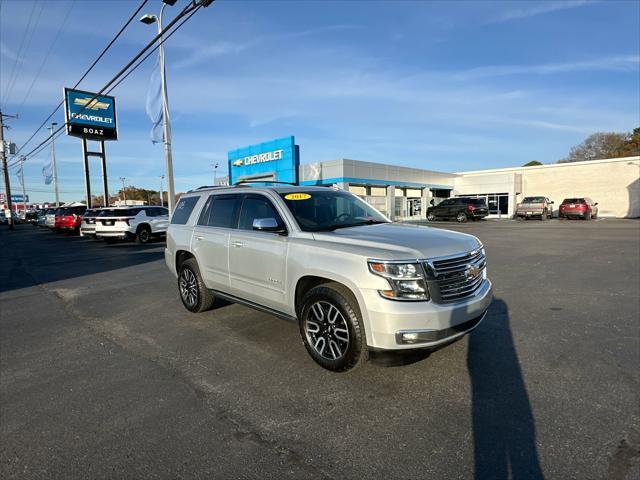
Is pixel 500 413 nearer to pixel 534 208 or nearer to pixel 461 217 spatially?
pixel 461 217

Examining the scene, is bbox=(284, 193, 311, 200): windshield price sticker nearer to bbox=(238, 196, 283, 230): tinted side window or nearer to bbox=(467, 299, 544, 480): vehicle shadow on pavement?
bbox=(238, 196, 283, 230): tinted side window

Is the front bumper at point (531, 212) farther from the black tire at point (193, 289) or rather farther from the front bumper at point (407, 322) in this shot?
the front bumper at point (407, 322)

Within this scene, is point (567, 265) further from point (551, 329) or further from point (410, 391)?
point (410, 391)

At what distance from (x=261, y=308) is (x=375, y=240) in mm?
1773

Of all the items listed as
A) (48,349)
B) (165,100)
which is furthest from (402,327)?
(165,100)

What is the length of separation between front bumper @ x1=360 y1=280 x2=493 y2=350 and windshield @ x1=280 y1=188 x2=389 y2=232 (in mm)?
1321

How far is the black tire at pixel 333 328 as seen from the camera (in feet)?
11.3

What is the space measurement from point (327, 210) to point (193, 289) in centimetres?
265

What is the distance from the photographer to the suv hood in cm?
338

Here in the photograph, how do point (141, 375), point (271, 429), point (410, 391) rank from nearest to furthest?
point (271, 429), point (410, 391), point (141, 375)

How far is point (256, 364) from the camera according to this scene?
159 inches

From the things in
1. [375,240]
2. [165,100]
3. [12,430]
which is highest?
[165,100]

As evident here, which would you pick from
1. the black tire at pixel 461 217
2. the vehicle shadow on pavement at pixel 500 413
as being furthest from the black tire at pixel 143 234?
the black tire at pixel 461 217

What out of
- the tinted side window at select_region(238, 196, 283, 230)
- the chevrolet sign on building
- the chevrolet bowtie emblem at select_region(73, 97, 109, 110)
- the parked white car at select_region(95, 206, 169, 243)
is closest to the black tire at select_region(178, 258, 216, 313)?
the tinted side window at select_region(238, 196, 283, 230)
